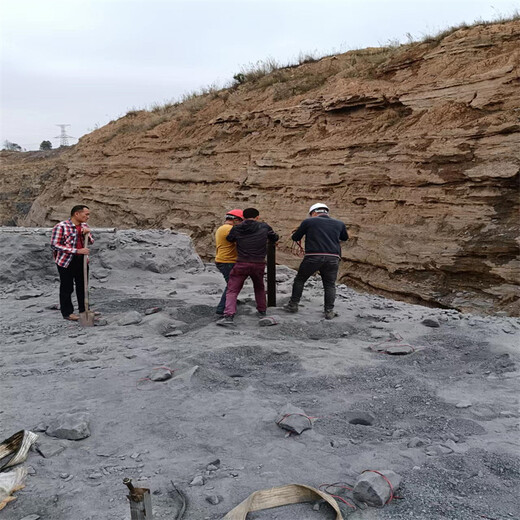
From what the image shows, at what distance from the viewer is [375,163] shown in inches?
475

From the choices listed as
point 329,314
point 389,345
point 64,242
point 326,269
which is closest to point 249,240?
point 326,269

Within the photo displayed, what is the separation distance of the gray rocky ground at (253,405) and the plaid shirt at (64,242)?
885 mm

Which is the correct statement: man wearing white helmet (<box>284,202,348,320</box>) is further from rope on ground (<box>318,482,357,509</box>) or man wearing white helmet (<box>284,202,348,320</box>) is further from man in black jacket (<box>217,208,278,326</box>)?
rope on ground (<box>318,482,357,509</box>)

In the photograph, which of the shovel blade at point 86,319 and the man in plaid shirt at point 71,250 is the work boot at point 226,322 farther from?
the man in plaid shirt at point 71,250

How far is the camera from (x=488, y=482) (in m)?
2.95

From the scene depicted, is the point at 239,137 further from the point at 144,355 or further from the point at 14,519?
the point at 14,519

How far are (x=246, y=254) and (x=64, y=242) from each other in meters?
2.42

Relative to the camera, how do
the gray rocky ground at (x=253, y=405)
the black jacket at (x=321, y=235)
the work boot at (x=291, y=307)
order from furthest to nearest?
1. the work boot at (x=291, y=307)
2. the black jacket at (x=321, y=235)
3. the gray rocky ground at (x=253, y=405)

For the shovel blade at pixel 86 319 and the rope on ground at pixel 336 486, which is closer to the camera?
the rope on ground at pixel 336 486

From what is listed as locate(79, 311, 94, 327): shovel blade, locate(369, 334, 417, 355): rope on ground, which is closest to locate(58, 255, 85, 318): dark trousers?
locate(79, 311, 94, 327): shovel blade

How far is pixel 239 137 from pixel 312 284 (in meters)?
8.11

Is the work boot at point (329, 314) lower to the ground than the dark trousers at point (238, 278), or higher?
lower

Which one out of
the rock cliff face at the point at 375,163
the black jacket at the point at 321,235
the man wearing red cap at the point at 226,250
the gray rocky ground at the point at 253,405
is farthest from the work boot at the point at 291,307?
the rock cliff face at the point at 375,163

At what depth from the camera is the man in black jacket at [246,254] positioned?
6477 millimetres
